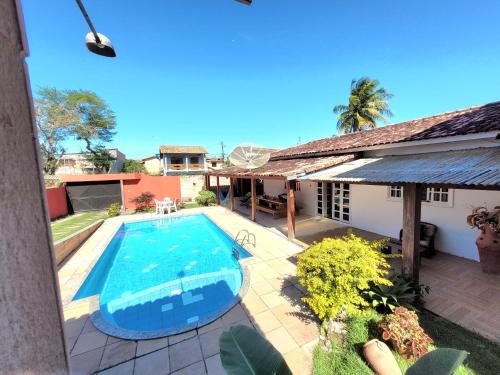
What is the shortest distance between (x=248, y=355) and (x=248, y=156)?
11.4 meters

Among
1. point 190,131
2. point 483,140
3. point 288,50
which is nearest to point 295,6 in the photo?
point 288,50

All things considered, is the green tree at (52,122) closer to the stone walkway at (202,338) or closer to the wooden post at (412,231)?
the stone walkway at (202,338)

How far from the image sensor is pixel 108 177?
1981 cm

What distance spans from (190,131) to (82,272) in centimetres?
3778

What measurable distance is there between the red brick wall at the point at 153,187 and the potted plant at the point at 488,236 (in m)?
21.7

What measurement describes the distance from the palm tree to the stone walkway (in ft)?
83.7

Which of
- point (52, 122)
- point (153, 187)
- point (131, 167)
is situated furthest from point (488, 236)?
point (131, 167)

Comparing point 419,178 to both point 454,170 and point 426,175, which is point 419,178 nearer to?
point 426,175

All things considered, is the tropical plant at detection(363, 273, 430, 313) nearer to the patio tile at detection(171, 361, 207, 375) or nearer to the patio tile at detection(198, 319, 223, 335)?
the patio tile at detection(198, 319, 223, 335)

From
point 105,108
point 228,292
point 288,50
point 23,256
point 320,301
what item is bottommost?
point 228,292

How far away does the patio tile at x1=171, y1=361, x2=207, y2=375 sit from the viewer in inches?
155

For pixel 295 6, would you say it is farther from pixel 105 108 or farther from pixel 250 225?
pixel 105 108

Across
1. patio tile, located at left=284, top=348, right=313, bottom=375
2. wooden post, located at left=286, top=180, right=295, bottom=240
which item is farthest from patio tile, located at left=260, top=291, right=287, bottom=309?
wooden post, located at left=286, top=180, right=295, bottom=240

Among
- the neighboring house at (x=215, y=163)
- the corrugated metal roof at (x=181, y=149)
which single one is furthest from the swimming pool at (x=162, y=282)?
the neighboring house at (x=215, y=163)
